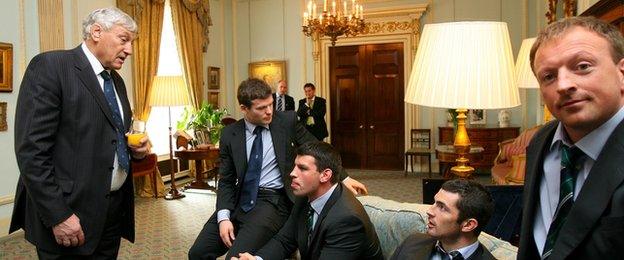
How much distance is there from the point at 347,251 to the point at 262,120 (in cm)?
105

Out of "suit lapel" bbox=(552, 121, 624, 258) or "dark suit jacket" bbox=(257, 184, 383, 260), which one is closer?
"suit lapel" bbox=(552, 121, 624, 258)

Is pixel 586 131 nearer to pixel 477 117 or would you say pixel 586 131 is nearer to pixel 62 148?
pixel 62 148

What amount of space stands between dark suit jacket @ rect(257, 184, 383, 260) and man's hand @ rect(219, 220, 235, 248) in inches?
13.3

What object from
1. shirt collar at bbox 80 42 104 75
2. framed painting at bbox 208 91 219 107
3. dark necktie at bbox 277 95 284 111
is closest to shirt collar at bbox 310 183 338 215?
shirt collar at bbox 80 42 104 75

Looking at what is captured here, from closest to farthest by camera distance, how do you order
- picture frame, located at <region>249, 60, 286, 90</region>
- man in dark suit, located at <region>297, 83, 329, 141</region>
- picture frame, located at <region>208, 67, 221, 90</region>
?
man in dark suit, located at <region>297, 83, 329, 141</region> < picture frame, located at <region>208, 67, 221, 90</region> < picture frame, located at <region>249, 60, 286, 90</region>

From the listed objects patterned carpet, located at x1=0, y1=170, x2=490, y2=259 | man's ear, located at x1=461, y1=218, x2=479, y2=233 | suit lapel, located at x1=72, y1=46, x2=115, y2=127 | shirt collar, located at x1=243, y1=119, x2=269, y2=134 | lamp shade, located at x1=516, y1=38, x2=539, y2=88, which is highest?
lamp shade, located at x1=516, y1=38, x2=539, y2=88

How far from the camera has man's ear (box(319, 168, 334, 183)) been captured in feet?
7.36

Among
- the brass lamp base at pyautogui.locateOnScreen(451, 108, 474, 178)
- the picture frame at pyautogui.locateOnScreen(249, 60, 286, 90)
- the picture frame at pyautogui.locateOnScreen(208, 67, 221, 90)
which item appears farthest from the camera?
the picture frame at pyautogui.locateOnScreen(249, 60, 286, 90)

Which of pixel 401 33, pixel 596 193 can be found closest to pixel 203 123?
pixel 401 33

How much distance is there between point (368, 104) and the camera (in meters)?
8.74

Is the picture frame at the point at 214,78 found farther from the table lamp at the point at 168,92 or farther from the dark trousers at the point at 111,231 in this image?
the dark trousers at the point at 111,231

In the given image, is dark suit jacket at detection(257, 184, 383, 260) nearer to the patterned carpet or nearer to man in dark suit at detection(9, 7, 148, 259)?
man in dark suit at detection(9, 7, 148, 259)

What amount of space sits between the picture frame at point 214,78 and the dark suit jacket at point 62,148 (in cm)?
695

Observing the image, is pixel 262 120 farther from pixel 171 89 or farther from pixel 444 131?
pixel 444 131
